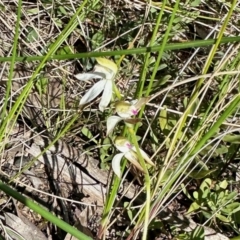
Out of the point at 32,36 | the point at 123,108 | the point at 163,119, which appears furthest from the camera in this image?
the point at 32,36

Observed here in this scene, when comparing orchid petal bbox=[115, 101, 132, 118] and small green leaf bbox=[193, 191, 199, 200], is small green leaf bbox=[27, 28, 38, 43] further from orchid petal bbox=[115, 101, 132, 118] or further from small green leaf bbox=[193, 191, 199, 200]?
orchid petal bbox=[115, 101, 132, 118]

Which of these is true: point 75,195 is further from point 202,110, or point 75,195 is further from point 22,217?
point 202,110

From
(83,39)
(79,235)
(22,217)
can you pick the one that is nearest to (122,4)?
(83,39)

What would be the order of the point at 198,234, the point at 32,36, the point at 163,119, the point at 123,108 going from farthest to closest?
1. the point at 32,36
2. the point at 163,119
3. the point at 198,234
4. the point at 123,108

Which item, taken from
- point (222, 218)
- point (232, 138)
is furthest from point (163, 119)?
point (222, 218)

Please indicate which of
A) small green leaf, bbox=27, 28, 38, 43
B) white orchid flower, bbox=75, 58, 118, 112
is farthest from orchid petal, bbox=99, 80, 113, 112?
small green leaf, bbox=27, 28, 38, 43

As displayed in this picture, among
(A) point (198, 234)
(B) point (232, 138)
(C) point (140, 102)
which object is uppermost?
(C) point (140, 102)

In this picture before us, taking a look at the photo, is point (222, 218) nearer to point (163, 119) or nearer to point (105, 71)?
point (163, 119)

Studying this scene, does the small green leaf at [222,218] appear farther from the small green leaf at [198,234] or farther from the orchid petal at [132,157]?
the orchid petal at [132,157]

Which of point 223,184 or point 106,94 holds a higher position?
point 106,94

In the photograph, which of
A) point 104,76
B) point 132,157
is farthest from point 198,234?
point 104,76

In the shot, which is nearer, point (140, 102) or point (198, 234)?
point (140, 102)
